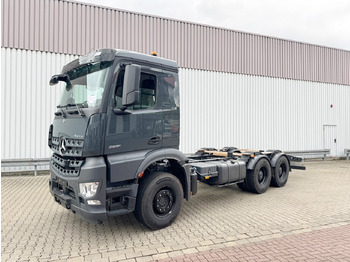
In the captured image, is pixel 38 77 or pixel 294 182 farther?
pixel 38 77

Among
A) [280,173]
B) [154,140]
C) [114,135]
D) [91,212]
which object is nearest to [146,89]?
[154,140]

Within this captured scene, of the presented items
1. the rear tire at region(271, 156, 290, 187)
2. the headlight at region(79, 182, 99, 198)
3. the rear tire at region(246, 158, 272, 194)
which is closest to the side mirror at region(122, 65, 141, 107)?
the headlight at region(79, 182, 99, 198)

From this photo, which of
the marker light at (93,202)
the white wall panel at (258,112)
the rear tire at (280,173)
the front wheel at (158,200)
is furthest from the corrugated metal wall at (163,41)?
the marker light at (93,202)

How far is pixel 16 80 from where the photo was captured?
9.70m

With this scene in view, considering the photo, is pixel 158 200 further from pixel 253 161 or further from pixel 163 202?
pixel 253 161

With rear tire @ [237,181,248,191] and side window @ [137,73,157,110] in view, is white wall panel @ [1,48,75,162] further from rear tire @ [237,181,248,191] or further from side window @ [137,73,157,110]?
rear tire @ [237,181,248,191]

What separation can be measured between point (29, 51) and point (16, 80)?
3.96 ft

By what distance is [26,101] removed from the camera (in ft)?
32.1

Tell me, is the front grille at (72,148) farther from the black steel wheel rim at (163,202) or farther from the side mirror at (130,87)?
the black steel wheel rim at (163,202)

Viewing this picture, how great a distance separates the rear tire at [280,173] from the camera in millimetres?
7703

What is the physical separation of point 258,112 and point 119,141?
1054 cm

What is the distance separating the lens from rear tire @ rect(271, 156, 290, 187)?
7.70m

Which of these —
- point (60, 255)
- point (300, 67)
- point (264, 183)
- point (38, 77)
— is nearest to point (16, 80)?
point (38, 77)

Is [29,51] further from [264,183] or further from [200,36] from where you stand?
[264,183]
